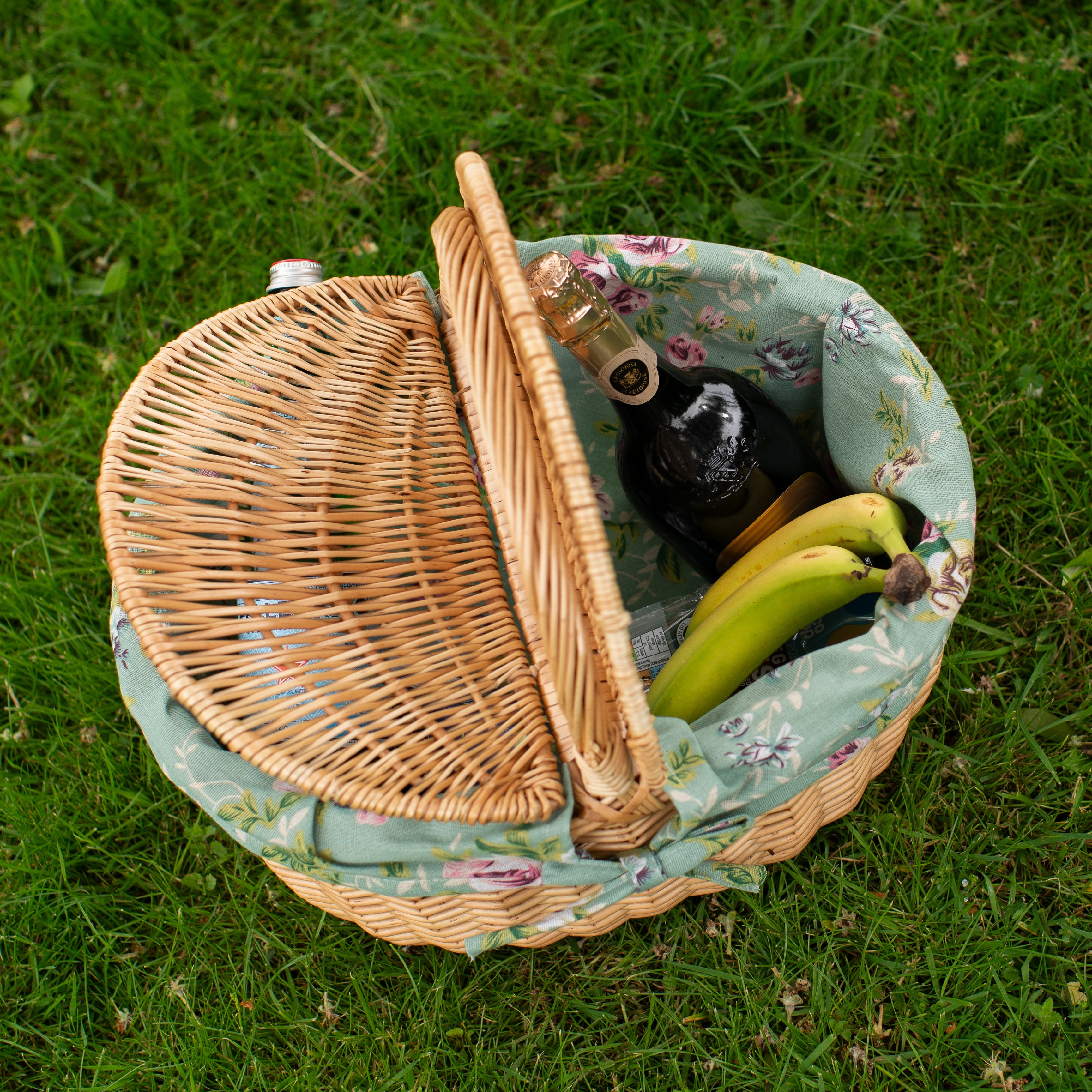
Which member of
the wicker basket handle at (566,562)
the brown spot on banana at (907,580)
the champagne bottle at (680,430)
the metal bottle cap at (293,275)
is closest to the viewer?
the wicker basket handle at (566,562)

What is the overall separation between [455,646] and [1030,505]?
836mm

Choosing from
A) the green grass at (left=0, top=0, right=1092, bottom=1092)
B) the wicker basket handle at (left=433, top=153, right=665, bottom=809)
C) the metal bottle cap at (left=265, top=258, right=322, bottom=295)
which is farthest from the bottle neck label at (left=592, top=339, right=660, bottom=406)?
the green grass at (left=0, top=0, right=1092, bottom=1092)

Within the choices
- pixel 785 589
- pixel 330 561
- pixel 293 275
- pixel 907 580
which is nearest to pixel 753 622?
pixel 785 589

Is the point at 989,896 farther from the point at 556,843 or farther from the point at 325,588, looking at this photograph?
the point at 325,588

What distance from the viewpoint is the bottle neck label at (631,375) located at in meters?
0.81

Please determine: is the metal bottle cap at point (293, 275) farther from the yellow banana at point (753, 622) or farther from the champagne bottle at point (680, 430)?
the yellow banana at point (753, 622)

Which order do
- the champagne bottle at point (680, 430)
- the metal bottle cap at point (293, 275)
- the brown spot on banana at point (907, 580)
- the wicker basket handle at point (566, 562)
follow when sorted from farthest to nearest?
1. the metal bottle cap at point (293, 275)
2. the champagne bottle at point (680, 430)
3. the brown spot on banana at point (907, 580)
4. the wicker basket handle at point (566, 562)

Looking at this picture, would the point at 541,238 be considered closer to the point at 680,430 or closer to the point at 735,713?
the point at 680,430

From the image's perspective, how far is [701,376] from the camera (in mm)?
927

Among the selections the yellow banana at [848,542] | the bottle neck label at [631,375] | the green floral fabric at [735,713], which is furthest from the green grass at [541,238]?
the bottle neck label at [631,375]

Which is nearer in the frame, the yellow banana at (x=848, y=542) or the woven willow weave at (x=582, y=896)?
the yellow banana at (x=848, y=542)

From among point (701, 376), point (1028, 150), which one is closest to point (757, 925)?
point (701, 376)

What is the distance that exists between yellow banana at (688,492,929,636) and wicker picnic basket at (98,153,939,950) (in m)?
0.20

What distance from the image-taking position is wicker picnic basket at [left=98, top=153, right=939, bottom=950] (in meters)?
0.63
